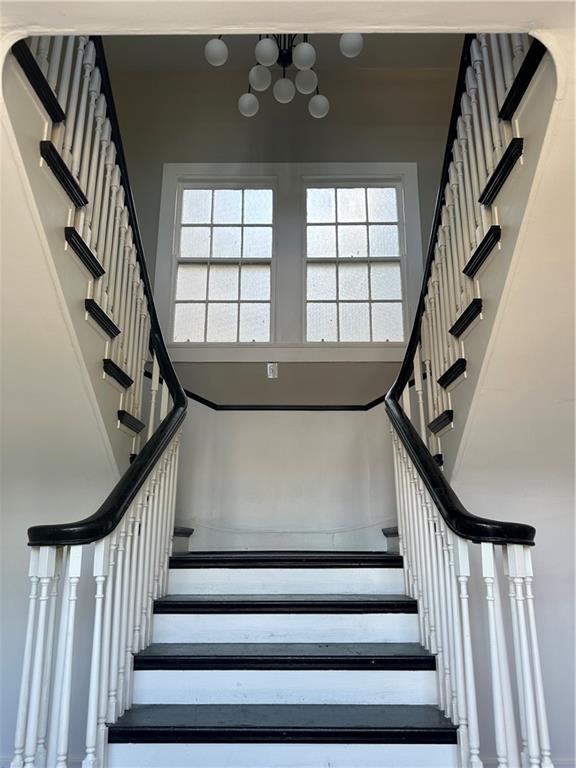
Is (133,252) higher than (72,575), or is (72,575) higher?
(133,252)

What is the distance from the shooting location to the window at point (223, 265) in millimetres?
4492

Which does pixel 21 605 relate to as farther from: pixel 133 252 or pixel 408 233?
pixel 408 233

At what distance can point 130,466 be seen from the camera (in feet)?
6.67

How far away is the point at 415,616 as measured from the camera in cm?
215

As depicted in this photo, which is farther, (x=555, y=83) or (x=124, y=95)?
(x=124, y=95)

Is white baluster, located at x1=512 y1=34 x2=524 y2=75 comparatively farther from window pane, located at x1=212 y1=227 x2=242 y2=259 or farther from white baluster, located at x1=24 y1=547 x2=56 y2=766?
window pane, located at x1=212 y1=227 x2=242 y2=259

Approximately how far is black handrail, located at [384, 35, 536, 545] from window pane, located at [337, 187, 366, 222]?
2126 mm

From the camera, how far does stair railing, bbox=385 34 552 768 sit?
1555 millimetres

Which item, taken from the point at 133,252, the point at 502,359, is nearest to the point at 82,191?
the point at 133,252

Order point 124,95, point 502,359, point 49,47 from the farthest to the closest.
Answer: point 124,95, point 502,359, point 49,47

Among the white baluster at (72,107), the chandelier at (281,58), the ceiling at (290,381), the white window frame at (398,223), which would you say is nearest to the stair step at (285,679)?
the white baluster at (72,107)

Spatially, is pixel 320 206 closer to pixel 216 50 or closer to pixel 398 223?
pixel 398 223

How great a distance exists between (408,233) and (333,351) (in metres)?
1.24

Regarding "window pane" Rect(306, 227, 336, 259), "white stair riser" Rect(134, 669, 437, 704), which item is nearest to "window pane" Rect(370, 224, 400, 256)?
"window pane" Rect(306, 227, 336, 259)
